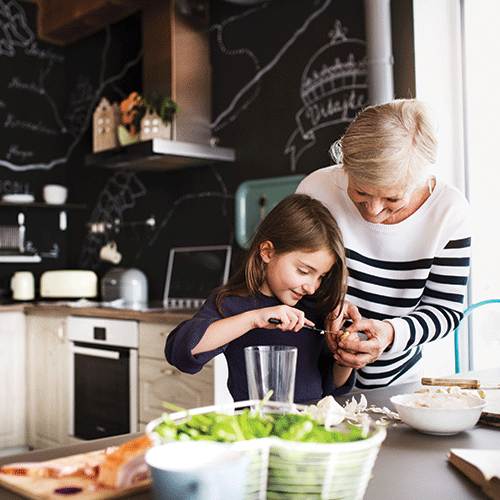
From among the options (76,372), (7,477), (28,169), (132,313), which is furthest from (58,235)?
(7,477)

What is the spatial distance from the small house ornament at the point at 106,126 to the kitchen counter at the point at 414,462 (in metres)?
2.63

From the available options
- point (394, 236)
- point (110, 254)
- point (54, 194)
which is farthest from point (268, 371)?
point (54, 194)

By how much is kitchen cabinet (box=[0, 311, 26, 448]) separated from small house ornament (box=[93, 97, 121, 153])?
1.09 metres

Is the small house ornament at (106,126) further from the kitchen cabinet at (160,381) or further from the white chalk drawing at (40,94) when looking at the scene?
the kitchen cabinet at (160,381)

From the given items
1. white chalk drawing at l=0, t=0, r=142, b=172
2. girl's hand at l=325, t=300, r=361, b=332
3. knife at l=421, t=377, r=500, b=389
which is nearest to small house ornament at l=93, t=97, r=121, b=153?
white chalk drawing at l=0, t=0, r=142, b=172

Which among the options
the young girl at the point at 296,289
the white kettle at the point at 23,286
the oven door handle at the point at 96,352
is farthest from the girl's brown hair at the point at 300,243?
the white kettle at the point at 23,286

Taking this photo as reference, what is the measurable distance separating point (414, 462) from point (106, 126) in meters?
2.92

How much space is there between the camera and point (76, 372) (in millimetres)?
3023

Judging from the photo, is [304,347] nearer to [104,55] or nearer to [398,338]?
[398,338]

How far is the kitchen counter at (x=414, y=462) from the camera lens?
2.17ft

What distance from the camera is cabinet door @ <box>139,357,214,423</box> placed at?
2.29 m

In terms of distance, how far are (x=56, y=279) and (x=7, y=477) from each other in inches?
118

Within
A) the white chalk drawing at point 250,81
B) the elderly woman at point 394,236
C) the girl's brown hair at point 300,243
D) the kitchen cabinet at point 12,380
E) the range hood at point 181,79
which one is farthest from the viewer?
the kitchen cabinet at point 12,380

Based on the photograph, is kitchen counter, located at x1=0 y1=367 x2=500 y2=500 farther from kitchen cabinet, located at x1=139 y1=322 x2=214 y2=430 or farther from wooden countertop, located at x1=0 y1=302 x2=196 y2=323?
wooden countertop, located at x1=0 y1=302 x2=196 y2=323
